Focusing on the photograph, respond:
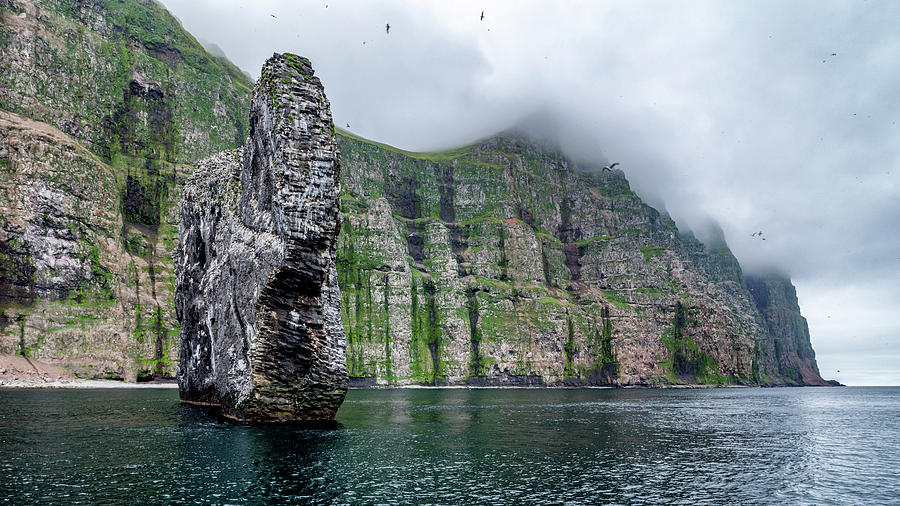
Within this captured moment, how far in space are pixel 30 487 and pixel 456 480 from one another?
67.3 feet

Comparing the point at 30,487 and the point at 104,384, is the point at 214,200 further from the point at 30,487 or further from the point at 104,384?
the point at 104,384

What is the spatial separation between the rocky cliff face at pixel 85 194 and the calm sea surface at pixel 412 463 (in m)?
94.4

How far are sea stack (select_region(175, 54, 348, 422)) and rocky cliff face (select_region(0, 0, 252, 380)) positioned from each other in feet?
353

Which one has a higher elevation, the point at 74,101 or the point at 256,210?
the point at 74,101

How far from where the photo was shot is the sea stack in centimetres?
4725

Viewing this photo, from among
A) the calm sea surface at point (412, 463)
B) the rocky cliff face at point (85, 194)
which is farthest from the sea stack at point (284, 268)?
the rocky cliff face at point (85, 194)

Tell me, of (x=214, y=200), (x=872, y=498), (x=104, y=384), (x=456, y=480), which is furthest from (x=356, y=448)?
(x=104, y=384)

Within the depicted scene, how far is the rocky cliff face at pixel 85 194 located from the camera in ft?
444

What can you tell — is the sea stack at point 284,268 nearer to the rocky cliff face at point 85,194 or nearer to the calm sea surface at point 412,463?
the calm sea surface at point 412,463

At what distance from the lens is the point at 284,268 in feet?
152

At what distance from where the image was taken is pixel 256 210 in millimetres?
53312

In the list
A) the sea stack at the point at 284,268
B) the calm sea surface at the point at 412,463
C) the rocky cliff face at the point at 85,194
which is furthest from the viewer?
the rocky cliff face at the point at 85,194

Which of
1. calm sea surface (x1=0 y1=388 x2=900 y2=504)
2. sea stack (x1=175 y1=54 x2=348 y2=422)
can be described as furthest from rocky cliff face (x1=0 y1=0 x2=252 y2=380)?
sea stack (x1=175 y1=54 x2=348 y2=422)

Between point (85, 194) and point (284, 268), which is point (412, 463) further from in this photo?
point (85, 194)
